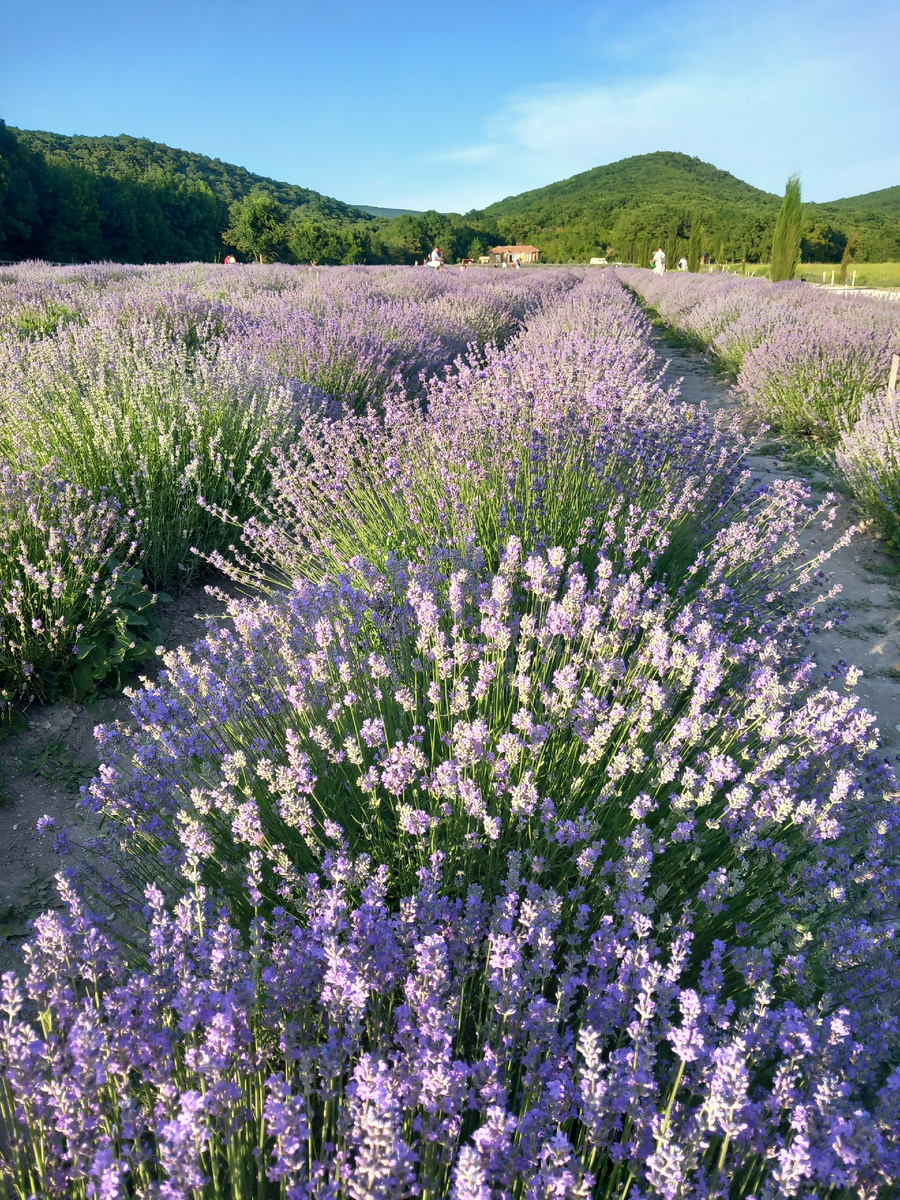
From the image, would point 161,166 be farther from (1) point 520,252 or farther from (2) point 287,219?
(1) point 520,252

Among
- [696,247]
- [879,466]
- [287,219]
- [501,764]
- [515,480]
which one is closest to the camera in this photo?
[501,764]

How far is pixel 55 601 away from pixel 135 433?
1532 millimetres

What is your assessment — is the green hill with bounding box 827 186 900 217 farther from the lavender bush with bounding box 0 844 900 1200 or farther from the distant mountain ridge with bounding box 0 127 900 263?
the lavender bush with bounding box 0 844 900 1200

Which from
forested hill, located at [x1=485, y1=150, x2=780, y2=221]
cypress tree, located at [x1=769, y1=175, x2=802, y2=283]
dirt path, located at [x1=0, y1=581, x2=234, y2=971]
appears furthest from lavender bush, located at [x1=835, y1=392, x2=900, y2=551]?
forested hill, located at [x1=485, y1=150, x2=780, y2=221]

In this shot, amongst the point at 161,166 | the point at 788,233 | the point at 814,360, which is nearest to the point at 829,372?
the point at 814,360

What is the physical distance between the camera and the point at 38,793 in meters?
2.47

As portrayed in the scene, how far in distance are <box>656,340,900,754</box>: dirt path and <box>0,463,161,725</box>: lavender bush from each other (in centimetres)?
331

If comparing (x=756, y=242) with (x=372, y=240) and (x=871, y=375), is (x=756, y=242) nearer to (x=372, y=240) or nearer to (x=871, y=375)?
(x=372, y=240)

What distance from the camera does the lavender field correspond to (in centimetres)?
90

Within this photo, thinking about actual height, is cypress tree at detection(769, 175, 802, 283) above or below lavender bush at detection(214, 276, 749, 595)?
above

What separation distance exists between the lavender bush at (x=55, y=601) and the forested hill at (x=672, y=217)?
39459 millimetres

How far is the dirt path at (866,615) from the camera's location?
3135 millimetres

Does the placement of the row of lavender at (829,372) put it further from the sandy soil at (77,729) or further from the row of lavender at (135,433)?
the row of lavender at (135,433)

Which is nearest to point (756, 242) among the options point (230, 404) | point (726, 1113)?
point (230, 404)
